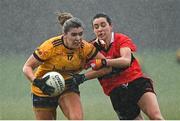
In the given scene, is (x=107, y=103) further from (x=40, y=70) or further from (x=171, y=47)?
(x=40, y=70)

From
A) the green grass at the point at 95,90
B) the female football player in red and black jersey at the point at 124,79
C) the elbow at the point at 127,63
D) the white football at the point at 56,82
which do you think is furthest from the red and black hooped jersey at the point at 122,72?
the green grass at the point at 95,90

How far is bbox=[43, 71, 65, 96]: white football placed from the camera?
6.25 metres

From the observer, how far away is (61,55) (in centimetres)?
641

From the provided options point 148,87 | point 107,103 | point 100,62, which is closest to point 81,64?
point 100,62

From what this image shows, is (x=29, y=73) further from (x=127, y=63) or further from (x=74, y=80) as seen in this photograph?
(x=127, y=63)

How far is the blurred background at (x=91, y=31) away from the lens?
35.2 ft

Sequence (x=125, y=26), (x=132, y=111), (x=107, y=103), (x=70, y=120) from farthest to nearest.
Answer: (x=125, y=26)
(x=107, y=103)
(x=132, y=111)
(x=70, y=120)

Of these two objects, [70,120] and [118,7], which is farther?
[118,7]

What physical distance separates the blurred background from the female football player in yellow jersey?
4.01 m

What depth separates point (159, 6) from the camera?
1138 centimetres

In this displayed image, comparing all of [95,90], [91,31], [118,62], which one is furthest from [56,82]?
[91,31]

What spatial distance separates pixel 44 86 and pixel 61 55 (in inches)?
12.6

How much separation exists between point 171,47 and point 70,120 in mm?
5105

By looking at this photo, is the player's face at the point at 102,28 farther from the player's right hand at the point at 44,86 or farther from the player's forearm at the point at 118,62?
the player's right hand at the point at 44,86
